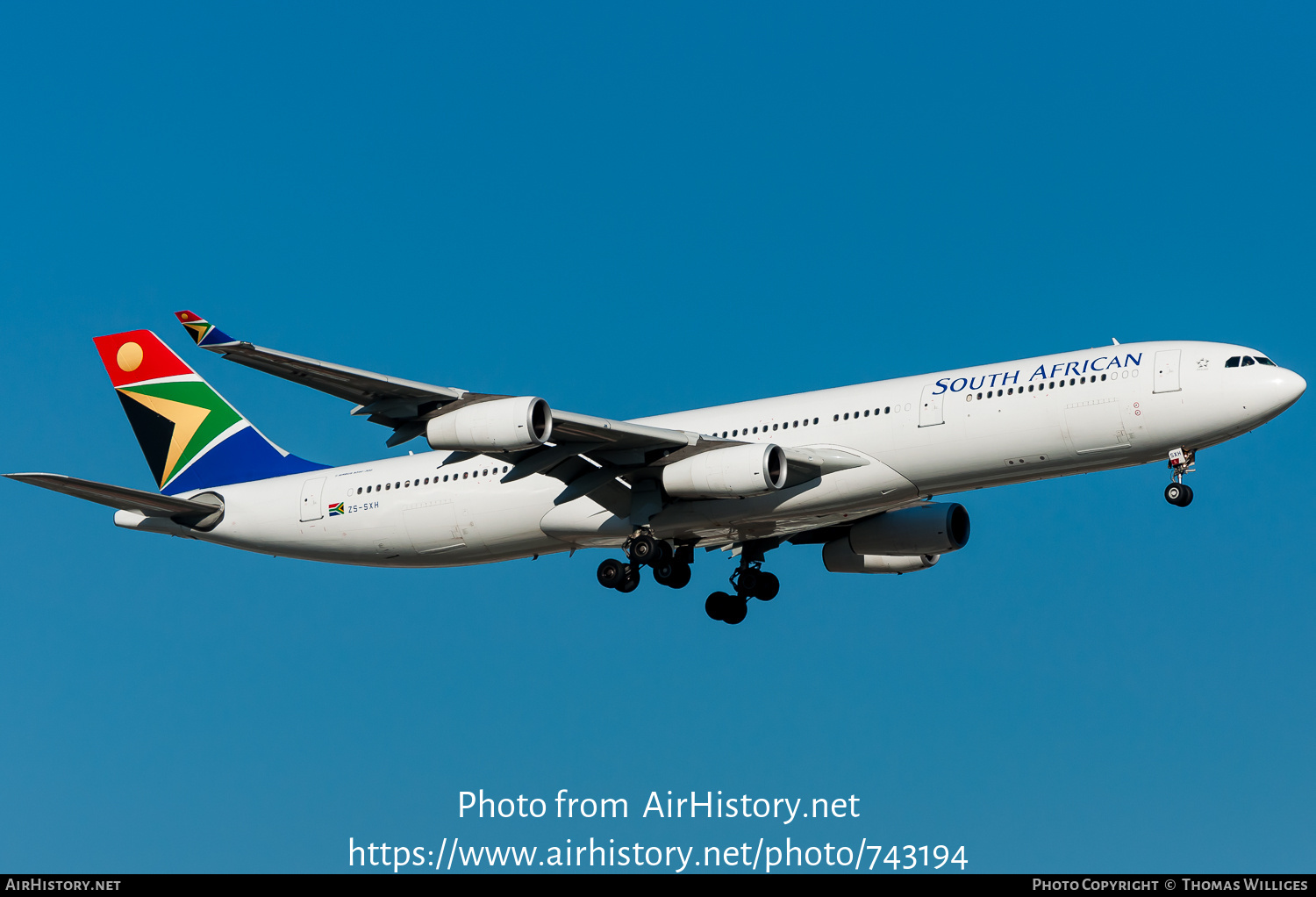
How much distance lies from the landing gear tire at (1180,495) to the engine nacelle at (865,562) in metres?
A: 8.14

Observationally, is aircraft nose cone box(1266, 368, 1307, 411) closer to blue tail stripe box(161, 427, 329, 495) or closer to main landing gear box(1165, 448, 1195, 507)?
main landing gear box(1165, 448, 1195, 507)

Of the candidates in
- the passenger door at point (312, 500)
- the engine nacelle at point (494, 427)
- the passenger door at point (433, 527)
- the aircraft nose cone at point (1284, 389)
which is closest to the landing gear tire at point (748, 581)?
the passenger door at point (433, 527)

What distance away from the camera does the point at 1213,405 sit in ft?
107

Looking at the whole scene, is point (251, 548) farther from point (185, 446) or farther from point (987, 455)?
point (987, 455)

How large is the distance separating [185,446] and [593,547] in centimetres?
1255

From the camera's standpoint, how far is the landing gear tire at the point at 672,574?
3722 centimetres

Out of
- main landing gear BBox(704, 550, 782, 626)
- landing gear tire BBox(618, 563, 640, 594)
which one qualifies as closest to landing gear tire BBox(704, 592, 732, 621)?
main landing gear BBox(704, 550, 782, 626)

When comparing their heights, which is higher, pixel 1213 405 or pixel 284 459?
pixel 284 459

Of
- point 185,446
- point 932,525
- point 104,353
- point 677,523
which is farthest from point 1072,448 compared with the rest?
point 104,353

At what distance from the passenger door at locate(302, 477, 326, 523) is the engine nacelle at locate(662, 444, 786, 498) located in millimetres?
9991

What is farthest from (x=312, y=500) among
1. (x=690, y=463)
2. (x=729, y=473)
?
(x=729, y=473)
